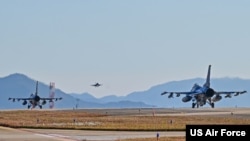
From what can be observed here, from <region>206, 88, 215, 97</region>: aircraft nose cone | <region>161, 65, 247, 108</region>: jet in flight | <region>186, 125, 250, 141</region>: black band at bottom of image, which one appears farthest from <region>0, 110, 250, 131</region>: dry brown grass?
<region>161, 65, 247, 108</region>: jet in flight

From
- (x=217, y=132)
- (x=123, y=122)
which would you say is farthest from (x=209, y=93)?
(x=217, y=132)

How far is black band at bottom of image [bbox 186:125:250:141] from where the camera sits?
102 ft

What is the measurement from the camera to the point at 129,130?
2589 inches

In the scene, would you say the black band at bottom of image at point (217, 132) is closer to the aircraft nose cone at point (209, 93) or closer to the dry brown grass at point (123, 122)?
the dry brown grass at point (123, 122)

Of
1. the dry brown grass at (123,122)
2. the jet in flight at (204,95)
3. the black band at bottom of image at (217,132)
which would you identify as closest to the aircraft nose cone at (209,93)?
the jet in flight at (204,95)

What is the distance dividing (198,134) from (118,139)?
70.5 ft

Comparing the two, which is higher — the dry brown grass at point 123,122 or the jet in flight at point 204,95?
the jet in flight at point 204,95

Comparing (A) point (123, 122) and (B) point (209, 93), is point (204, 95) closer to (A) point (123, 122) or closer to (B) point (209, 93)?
(B) point (209, 93)

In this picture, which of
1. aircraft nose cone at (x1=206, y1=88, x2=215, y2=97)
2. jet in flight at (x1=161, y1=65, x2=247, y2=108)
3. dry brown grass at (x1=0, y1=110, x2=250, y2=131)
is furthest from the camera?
jet in flight at (x1=161, y1=65, x2=247, y2=108)

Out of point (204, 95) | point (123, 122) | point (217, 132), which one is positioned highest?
point (204, 95)

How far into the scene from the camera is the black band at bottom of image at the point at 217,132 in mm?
31219

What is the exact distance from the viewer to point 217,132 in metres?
31.5

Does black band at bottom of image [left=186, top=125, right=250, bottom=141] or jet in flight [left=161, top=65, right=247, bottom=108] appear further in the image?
jet in flight [left=161, top=65, right=247, bottom=108]

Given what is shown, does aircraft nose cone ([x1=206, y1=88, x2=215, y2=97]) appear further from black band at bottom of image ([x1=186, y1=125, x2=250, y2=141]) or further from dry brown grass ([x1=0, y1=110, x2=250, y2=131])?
black band at bottom of image ([x1=186, y1=125, x2=250, y2=141])
